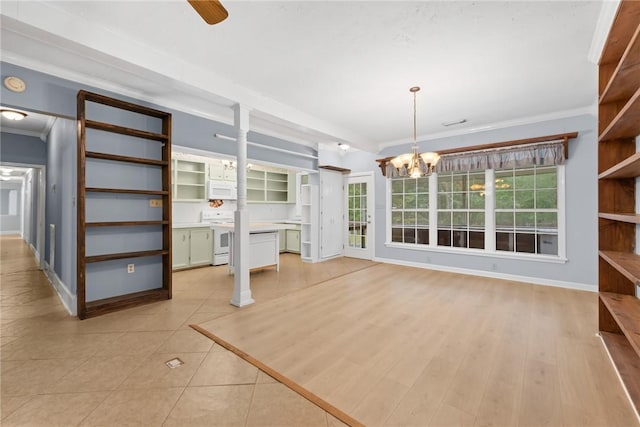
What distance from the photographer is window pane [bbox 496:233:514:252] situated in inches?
188

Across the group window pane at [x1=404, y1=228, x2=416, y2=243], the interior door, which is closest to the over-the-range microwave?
the interior door

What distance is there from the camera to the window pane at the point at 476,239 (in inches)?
199

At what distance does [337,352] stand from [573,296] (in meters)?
3.74

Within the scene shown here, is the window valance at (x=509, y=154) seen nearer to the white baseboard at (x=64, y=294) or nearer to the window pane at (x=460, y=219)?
the window pane at (x=460, y=219)

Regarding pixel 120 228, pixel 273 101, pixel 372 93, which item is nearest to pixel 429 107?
pixel 372 93

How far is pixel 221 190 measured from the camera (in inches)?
252

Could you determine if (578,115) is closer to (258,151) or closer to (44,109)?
(258,151)

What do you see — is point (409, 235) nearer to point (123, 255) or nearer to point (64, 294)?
point (123, 255)

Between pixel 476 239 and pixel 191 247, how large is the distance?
18.1 feet

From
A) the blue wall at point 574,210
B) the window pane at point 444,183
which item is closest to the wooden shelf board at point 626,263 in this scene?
the blue wall at point 574,210

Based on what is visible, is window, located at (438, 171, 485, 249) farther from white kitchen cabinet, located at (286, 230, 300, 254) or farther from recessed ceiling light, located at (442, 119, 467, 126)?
white kitchen cabinet, located at (286, 230, 300, 254)

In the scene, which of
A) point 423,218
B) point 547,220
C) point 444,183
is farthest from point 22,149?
point 547,220

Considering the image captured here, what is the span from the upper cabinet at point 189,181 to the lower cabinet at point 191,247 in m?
0.86

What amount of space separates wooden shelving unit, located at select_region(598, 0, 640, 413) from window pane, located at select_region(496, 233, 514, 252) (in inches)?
90.9
